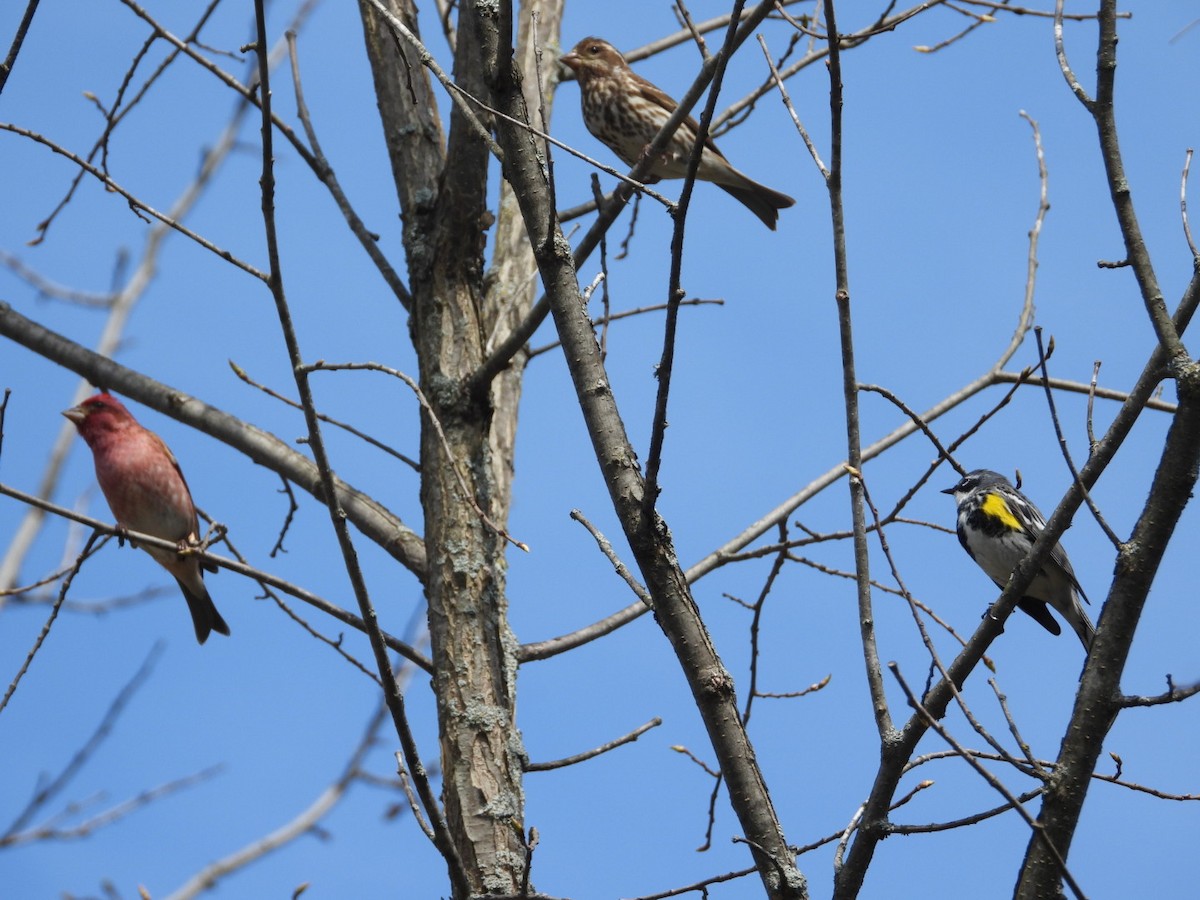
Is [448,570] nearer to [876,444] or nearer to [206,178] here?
[876,444]

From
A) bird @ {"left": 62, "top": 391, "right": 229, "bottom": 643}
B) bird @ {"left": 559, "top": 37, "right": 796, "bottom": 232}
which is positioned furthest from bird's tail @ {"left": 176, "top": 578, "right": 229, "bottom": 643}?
bird @ {"left": 559, "top": 37, "right": 796, "bottom": 232}

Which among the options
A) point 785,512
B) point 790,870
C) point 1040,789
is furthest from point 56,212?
point 1040,789

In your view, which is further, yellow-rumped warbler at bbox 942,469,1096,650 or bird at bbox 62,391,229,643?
bird at bbox 62,391,229,643

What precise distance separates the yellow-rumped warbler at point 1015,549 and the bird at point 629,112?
1.84 meters

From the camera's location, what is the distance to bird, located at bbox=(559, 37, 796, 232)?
20.2 ft

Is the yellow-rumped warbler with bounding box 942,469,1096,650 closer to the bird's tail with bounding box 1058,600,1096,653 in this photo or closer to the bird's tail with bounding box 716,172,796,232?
the bird's tail with bounding box 1058,600,1096,653

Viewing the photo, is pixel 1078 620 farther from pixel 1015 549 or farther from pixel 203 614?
pixel 203 614

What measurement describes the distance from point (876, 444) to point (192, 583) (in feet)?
10.8

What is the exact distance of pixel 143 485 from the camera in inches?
226

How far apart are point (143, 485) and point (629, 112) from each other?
299cm

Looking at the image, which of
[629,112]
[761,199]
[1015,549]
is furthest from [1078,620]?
[629,112]

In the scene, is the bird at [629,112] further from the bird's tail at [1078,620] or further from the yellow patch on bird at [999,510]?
the bird's tail at [1078,620]

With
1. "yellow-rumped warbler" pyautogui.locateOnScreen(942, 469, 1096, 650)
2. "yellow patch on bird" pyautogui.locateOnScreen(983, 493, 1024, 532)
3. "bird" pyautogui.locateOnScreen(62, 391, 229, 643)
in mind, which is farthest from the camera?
"bird" pyautogui.locateOnScreen(62, 391, 229, 643)

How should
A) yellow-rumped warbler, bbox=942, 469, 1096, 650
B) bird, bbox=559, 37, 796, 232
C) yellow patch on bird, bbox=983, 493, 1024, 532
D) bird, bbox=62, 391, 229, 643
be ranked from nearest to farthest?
1. yellow-rumped warbler, bbox=942, 469, 1096, 650
2. yellow patch on bird, bbox=983, 493, 1024, 532
3. bird, bbox=62, 391, 229, 643
4. bird, bbox=559, 37, 796, 232
